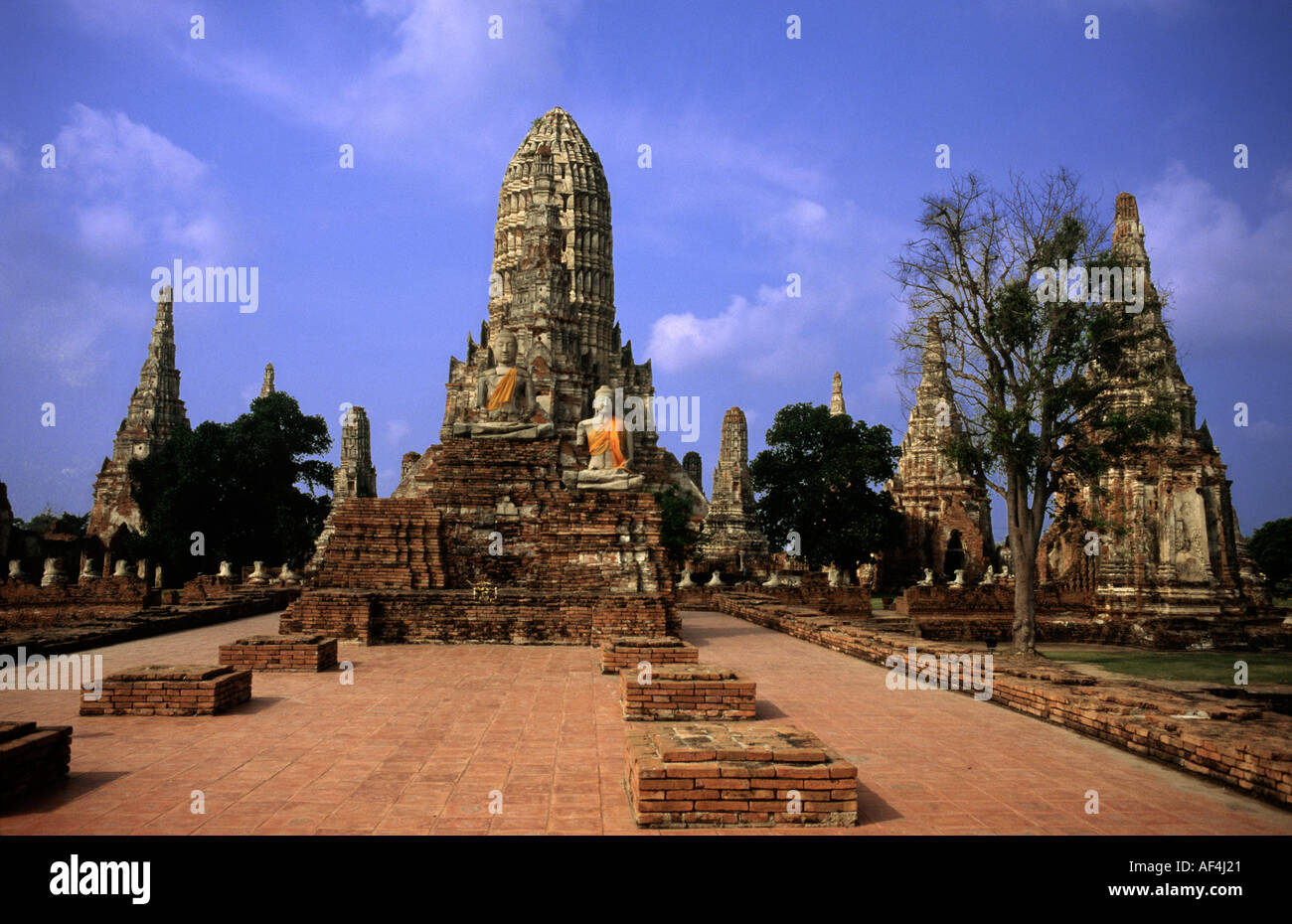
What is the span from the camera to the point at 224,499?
36.1 metres

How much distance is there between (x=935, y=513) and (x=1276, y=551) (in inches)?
628

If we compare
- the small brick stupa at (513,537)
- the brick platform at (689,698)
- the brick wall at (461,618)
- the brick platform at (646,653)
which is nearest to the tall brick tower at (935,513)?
the small brick stupa at (513,537)

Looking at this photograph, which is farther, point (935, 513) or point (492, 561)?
point (935, 513)

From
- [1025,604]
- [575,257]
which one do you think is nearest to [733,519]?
[575,257]

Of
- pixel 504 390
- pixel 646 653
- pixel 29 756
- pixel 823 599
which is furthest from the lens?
pixel 823 599

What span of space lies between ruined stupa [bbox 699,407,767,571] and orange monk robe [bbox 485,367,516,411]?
1721cm

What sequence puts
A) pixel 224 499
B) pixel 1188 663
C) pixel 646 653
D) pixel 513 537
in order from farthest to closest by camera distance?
pixel 224 499 < pixel 513 537 < pixel 1188 663 < pixel 646 653

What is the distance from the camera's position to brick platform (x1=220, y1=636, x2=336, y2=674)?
9.70m

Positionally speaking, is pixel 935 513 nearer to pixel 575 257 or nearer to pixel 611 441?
pixel 575 257

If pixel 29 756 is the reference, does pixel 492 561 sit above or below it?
above

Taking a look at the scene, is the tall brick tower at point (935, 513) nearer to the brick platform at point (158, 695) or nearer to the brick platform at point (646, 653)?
the brick platform at point (646, 653)

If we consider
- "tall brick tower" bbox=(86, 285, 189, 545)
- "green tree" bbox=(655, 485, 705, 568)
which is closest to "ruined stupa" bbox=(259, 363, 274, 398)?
"tall brick tower" bbox=(86, 285, 189, 545)

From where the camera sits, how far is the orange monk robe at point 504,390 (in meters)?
17.7
